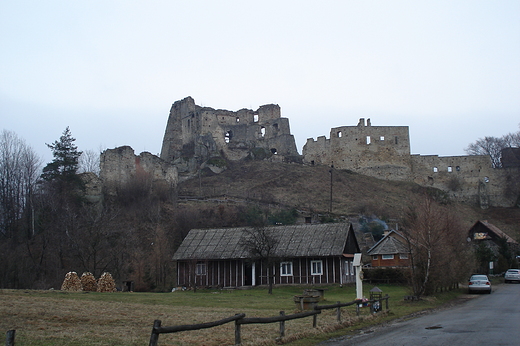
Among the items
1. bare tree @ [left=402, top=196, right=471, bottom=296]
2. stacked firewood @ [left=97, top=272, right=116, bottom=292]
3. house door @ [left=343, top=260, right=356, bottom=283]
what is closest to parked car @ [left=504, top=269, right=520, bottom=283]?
house door @ [left=343, top=260, right=356, bottom=283]

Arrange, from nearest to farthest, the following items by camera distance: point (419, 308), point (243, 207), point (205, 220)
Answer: point (419, 308) → point (205, 220) → point (243, 207)

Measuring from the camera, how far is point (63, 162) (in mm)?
50406

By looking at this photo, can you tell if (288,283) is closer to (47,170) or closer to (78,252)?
(78,252)

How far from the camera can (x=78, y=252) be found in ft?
115

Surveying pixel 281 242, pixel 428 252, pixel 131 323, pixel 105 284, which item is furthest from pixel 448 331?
pixel 281 242

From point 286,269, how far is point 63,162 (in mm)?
27496

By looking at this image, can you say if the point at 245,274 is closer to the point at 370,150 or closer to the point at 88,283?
the point at 88,283

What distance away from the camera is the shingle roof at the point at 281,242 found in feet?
115

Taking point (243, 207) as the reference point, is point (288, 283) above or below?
below

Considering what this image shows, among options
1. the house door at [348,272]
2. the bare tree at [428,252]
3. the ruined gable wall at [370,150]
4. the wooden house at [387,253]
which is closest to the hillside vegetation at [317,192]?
the ruined gable wall at [370,150]

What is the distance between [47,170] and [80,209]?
8052 mm

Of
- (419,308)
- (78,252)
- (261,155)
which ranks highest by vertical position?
(261,155)

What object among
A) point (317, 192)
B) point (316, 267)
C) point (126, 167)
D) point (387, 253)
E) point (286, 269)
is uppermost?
point (126, 167)

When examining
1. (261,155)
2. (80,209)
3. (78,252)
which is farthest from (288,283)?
(261,155)
